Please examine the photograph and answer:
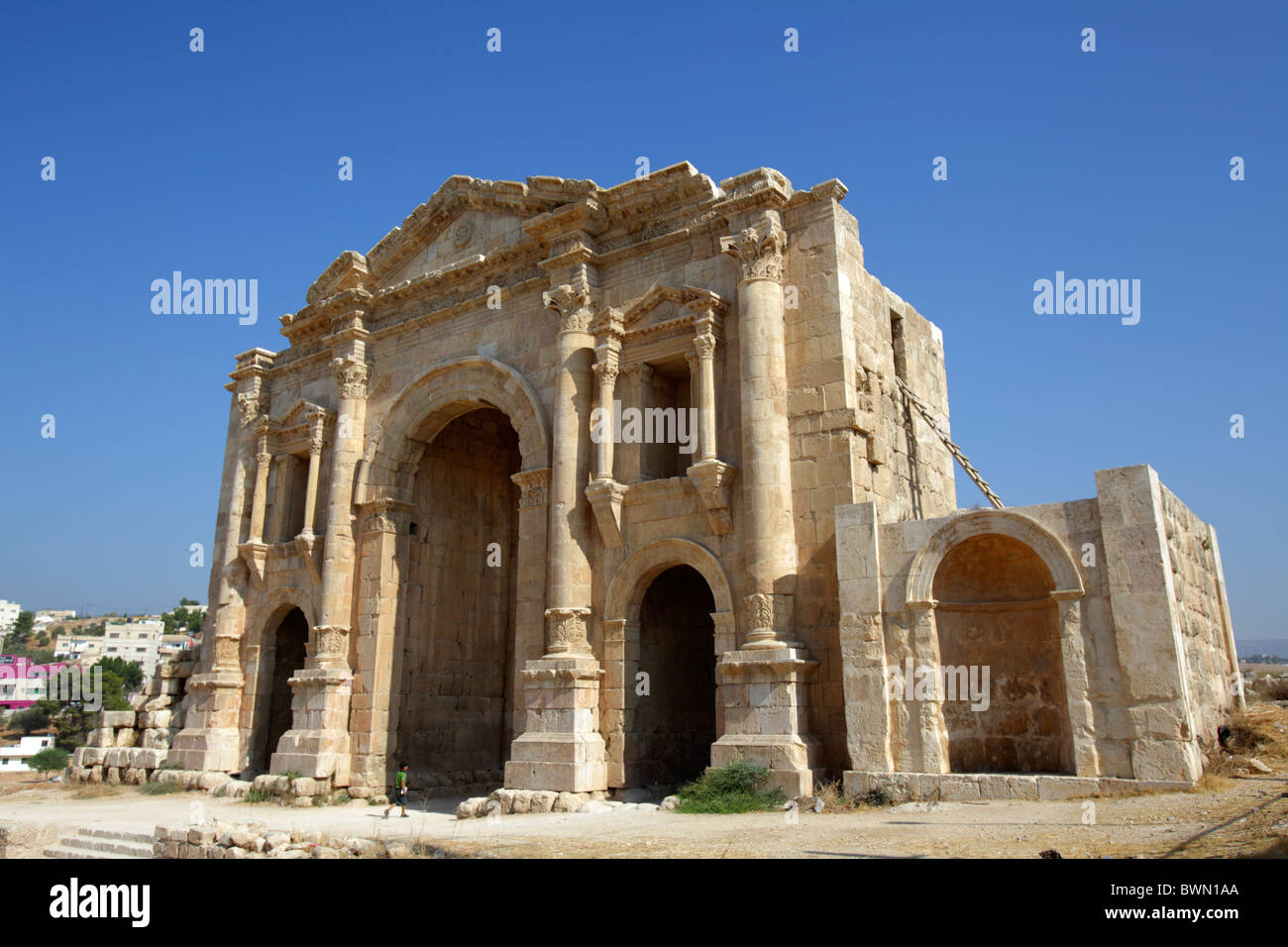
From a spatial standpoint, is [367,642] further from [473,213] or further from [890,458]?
[890,458]

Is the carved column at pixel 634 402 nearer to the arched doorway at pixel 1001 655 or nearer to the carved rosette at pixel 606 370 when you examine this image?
the carved rosette at pixel 606 370

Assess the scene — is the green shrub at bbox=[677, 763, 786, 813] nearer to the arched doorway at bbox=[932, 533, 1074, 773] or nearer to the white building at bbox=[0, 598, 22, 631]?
the arched doorway at bbox=[932, 533, 1074, 773]

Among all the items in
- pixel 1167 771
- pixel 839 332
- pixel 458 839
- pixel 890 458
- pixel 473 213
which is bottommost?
pixel 458 839

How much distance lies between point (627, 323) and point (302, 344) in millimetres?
9545

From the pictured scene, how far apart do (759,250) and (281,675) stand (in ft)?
44.8

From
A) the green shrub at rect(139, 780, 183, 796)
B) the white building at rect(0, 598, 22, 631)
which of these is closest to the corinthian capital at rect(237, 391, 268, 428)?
the green shrub at rect(139, 780, 183, 796)

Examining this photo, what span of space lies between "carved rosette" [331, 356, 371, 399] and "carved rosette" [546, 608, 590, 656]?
24.0ft

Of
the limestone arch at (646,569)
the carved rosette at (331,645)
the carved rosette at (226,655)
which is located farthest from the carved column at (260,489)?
the limestone arch at (646,569)

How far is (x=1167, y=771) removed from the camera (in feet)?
31.2

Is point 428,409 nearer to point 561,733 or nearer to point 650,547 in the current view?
point 650,547

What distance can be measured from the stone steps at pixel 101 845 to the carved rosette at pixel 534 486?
7150 mm

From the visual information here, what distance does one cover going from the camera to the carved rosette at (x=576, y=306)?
15.5m

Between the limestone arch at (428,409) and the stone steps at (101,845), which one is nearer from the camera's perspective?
the stone steps at (101,845)
